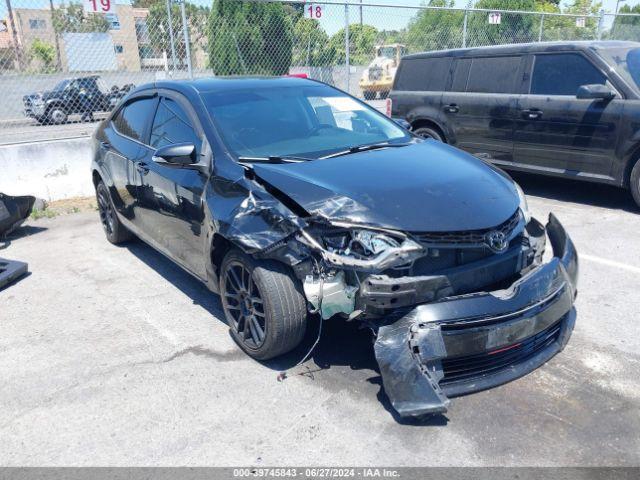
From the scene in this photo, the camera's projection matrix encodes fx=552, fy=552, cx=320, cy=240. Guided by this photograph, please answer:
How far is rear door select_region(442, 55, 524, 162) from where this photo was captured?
7199 mm

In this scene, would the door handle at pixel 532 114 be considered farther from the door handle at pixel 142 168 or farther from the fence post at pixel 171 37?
the fence post at pixel 171 37

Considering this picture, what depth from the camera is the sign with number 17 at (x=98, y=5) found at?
25.1ft

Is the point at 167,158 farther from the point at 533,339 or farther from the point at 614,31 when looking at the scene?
the point at 614,31

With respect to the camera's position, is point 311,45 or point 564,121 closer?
point 564,121

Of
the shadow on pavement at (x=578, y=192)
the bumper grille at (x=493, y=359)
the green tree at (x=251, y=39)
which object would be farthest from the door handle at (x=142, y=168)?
the green tree at (x=251, y=39)

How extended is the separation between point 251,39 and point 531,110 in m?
5.80

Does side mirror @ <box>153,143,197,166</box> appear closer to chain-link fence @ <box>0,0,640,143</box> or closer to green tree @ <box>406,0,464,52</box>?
chain-link fence @ <box>0,0,640,143</box>

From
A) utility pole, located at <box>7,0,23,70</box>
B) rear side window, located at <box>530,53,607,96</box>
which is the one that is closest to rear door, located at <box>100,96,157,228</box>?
utility pole, located at <box>7,0,23,70</box>

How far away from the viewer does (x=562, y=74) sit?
6.72 meters

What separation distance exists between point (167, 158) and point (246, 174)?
63cm

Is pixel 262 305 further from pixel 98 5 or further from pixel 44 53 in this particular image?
pixel 44 53

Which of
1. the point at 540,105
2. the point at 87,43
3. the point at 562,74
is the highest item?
the point at 87,43

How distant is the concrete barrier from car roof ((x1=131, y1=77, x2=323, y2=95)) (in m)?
3.75

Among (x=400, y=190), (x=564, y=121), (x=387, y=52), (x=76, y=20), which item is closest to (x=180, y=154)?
(x=400, y=190)
